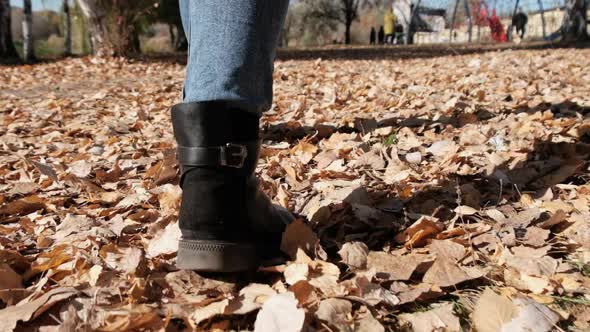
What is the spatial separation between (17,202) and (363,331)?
4.10ft

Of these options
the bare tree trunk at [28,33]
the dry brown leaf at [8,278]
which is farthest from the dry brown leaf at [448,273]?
the bare tree trunk at [28,33]

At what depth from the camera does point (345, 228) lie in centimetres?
130

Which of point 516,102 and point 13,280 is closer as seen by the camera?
point 13,280

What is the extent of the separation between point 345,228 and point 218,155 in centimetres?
47

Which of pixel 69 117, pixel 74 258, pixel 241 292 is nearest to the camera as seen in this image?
pixel 241 292

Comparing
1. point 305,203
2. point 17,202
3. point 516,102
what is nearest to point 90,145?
point 17,202

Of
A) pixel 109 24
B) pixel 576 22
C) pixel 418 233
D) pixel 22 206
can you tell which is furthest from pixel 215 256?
pixel 576 22

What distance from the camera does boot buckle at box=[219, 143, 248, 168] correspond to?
979mm

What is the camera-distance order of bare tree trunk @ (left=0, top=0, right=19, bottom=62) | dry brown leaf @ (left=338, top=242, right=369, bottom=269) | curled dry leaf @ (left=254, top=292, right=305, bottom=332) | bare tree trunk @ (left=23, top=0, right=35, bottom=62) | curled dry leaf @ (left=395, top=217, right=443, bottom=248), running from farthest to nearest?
bare tree trunk @ (left=23, top=0, right=35, bottom=62)
bare tree trunk @ (left=0, top=0, right=19, bottom=62)
curled dry leaf @ (left=395, top=217, right=443, bottom=248)
dry brown leaf @ (left=338, top=242, right=369, bottom=269)
curled dry leaf @ (left=254, top=292, right=305, bottom=332)

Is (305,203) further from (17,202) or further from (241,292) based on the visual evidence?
(17,202)

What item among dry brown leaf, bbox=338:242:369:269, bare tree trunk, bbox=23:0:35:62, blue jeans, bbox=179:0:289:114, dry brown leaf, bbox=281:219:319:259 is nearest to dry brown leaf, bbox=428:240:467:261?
dry brown leaf, bbox=338:242:369:269

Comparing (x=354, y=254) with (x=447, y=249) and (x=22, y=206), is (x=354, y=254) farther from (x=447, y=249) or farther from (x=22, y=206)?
(x=22, y=206)

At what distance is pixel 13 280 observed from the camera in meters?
1.05

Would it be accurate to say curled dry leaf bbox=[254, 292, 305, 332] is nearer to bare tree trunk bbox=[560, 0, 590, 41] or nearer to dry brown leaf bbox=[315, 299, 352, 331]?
dry brown leaf bbox=[315, 299, 352, 331]
